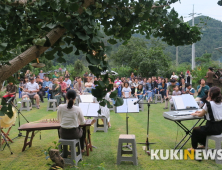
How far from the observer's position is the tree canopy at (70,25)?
1838 mm

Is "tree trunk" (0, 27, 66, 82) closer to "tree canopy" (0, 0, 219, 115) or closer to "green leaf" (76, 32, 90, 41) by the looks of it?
"tree canopy" (0, 0, 219, 115)

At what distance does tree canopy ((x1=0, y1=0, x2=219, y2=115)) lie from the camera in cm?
184

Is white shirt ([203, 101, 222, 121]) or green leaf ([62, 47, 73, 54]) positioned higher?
green leaf ([62, 47, 73, 54])

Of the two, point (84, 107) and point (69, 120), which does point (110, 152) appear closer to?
point (69, 120)

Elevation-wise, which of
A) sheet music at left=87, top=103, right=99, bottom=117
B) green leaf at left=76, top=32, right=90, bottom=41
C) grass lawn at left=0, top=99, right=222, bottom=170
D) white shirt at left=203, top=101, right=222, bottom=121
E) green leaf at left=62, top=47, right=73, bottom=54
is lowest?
grass lawn at left=0, top=99, right=222, bottom=170

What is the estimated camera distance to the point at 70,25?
1.88m

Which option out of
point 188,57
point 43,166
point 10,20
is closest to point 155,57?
point 43,166

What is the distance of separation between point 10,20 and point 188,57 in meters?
58.9

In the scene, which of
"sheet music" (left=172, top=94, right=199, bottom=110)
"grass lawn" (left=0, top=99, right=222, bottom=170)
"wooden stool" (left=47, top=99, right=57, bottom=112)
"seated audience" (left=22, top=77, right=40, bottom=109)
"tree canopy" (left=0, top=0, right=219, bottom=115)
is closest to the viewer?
"tree canopy" (left=0, top=0, right=219, bottom=115)

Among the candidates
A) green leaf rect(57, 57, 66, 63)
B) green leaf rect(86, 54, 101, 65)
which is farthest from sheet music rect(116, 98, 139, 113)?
green leaf rect(86, 54, 101, 65)

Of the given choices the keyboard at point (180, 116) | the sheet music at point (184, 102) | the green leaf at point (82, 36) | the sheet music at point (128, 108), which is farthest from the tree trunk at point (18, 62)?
the sheet music at point (184, 102)

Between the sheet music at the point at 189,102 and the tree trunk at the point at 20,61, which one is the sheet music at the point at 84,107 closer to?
the sheet music at the point at 189,102

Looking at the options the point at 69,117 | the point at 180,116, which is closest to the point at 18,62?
the point at 69,117

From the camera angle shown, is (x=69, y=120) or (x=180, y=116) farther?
(x=180, y=116)
